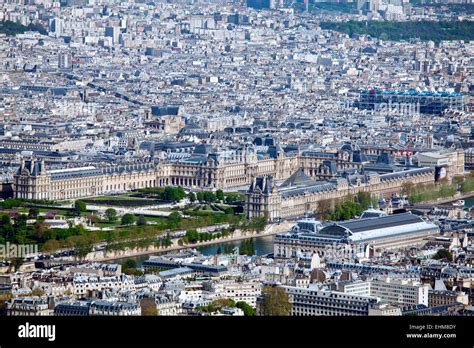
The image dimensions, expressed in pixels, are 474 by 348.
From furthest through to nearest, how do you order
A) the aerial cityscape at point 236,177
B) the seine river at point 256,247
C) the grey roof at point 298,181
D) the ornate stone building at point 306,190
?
the grey roof at point 298,181, the ornate stone building at point 306,190, the seine river at point 256,247, the aerial cityscape at point 236,177

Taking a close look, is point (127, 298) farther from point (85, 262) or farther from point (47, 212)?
point (47, 212)

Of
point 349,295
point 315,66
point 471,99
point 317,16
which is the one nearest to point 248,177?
point 349,295

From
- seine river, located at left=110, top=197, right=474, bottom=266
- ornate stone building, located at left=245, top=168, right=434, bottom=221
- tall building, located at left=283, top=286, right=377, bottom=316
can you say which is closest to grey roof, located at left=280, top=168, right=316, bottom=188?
ornate stone building, located at left=245, top=168, right=434, bottom=221

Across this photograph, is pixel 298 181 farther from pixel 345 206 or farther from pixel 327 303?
pixel 327 303

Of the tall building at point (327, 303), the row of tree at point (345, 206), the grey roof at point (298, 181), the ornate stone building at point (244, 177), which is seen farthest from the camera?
the grey roof at point (298, 181)

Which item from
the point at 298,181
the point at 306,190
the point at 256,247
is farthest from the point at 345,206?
the point at 256,247

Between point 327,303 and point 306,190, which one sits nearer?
point 327,303

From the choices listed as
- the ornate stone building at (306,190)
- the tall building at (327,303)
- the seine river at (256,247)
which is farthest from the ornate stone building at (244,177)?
the tall building at (327,303)

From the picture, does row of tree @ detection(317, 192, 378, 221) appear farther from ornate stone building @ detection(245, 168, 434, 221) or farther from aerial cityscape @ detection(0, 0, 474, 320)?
ornate stone building @ detection(245, 168, 434, 221)

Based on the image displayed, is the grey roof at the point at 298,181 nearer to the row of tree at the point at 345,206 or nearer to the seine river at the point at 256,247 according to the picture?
the row of tree at the point at 345,206
